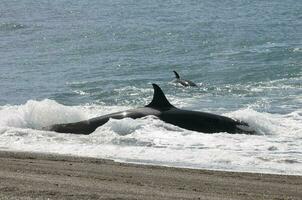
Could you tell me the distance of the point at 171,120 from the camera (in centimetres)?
1766

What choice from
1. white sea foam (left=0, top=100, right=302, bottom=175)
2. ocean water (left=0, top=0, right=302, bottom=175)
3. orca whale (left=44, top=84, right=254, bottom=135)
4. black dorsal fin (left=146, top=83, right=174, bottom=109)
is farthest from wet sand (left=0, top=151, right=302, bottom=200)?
black dorsal fin (left=146, top=83, right=174, bottom=109)

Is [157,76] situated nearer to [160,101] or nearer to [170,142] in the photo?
[160,101]

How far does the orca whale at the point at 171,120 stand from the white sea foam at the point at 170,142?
250 millimetres

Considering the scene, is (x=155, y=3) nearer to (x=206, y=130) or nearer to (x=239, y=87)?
(x=239, y=87)

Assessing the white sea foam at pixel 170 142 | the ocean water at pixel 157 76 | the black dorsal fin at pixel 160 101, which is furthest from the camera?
the black dorsal fin at pixel 160 101

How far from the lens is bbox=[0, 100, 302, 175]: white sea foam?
13617 mm

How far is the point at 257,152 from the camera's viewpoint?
568 inches

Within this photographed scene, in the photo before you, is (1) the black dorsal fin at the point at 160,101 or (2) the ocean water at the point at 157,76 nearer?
(2) the ocean water at the point at 157,76

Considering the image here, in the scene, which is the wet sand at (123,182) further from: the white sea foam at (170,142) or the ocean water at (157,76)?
the ocean water at (157,76)

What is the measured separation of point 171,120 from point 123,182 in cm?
734

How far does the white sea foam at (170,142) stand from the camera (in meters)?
13.6

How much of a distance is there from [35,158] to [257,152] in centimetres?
401

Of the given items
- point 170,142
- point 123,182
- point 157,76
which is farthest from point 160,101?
point 157,76

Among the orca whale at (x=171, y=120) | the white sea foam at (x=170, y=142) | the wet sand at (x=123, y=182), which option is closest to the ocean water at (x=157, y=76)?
the white sea foam at (x=170, y=142)
